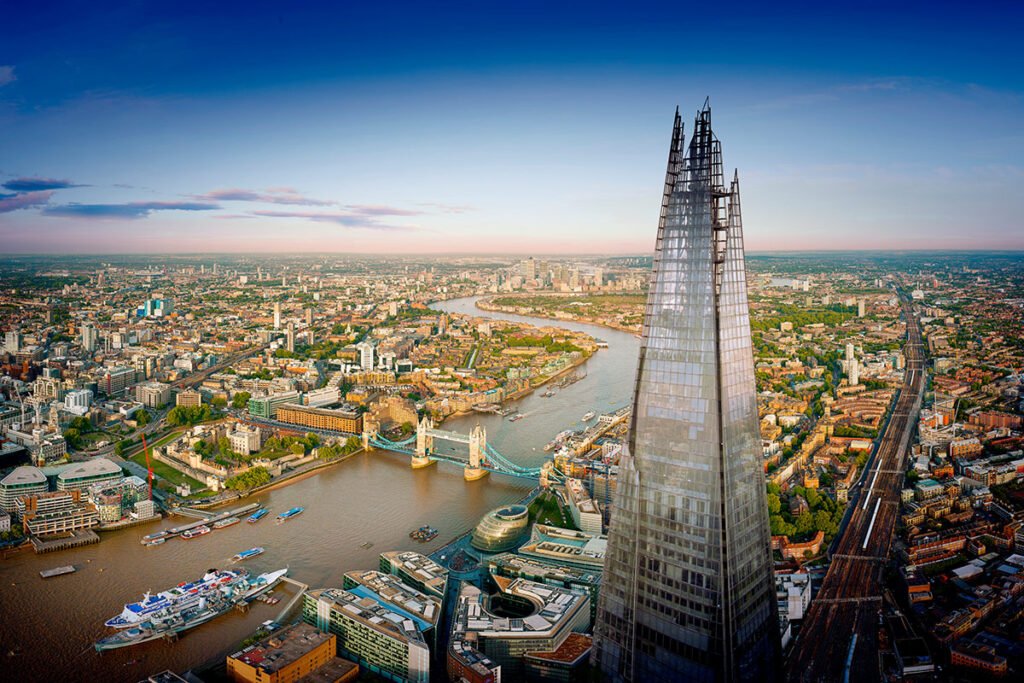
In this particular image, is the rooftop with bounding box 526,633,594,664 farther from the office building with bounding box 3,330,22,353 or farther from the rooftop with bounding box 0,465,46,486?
the office building with bounding box 3,330,22,353

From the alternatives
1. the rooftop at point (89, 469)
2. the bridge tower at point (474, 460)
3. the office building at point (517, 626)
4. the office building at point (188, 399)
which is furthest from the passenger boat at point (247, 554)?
the office building at point (188, 399)

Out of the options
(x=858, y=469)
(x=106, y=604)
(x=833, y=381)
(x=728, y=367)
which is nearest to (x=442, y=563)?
(x=106, y=604)

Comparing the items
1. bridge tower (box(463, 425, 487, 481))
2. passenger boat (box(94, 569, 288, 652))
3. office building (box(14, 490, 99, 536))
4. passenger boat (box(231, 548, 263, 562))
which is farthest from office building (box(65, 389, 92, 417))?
passenger boat (box(94, 569, 288, 652))

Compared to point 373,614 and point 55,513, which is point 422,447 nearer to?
point 55,513

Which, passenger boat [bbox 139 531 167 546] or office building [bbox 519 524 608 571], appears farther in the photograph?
passenger boat [bbox 139 531 167 546]

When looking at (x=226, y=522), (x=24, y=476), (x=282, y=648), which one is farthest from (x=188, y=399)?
(x=282, y=648)

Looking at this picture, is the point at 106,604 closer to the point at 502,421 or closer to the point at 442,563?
the point at 442,563

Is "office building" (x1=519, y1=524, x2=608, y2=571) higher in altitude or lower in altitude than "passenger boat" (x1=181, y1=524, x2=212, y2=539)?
higher

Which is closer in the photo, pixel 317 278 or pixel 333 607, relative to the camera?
pixel 333 607
